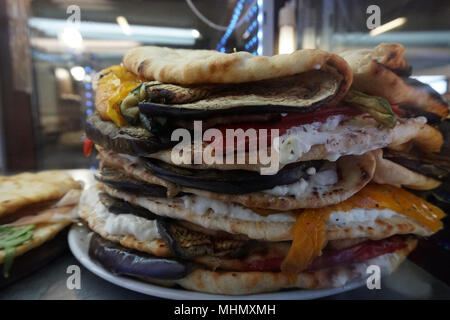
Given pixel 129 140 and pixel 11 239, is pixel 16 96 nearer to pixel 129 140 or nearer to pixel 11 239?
pixel 11 239

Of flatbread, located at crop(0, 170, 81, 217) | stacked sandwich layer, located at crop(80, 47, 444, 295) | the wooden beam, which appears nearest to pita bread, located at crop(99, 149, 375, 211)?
stacked sandwich layer, located at crop(80, 47, 444, 295)

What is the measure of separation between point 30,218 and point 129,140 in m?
0.60

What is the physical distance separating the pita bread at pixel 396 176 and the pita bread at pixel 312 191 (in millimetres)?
67

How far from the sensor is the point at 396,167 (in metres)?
0.85

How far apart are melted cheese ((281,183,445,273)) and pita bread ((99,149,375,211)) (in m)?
0.04

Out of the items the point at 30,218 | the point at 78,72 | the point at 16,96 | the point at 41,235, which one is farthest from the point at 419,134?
Result: the point at 16,96

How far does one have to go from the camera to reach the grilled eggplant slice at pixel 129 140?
2.51ft

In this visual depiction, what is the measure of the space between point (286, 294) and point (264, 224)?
0.18 meters

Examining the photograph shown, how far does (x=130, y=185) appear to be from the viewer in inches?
35.1

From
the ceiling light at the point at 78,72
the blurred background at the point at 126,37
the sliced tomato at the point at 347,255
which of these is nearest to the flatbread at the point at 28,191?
the blurred background at the point at 126,37

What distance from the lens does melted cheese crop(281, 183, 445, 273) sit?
74 cm

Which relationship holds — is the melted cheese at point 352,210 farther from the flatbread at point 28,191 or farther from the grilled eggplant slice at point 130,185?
the flatbread at point 28,191
